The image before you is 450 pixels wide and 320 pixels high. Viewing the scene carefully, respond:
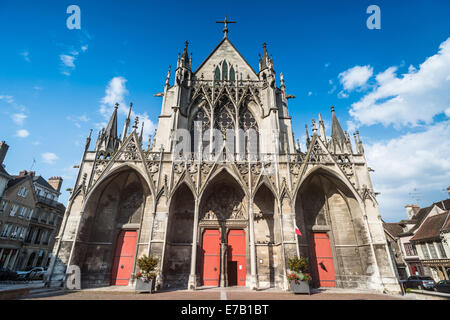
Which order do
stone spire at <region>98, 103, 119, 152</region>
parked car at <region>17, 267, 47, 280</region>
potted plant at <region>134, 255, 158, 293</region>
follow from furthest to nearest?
parked car at <region>17, 267, 47, 280</region>
stone spire at <region>98, 103, 119, 152</region>
potted plant at <region>134, 255, 158, 293</region>

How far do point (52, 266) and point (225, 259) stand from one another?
929cm

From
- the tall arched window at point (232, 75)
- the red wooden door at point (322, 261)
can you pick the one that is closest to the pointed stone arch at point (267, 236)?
the red wooden door at point (322, 261)

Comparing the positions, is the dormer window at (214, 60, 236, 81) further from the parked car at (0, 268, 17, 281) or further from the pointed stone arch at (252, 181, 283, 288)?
the parked car at (0, 268, 17, 281)

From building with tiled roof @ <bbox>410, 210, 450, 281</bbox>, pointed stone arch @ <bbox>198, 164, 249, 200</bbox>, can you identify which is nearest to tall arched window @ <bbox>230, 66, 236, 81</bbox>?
pointed stone arch @ <bbox>198, 164, 249, 200</bbox>

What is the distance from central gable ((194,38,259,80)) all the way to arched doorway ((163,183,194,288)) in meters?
10.8

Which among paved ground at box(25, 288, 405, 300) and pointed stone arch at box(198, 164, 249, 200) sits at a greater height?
pointed stone arch at box(198, 164, 249, 200)

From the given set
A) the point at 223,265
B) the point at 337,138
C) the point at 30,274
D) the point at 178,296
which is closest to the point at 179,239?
the point at 223,265

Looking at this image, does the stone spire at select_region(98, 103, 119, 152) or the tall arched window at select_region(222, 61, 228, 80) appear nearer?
the stone spire at select_region(98, 103, 119, 152)

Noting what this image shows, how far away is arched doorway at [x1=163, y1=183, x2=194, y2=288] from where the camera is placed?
1306cm

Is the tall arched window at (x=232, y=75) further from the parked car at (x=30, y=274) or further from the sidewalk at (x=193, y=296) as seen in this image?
the parked car at (x=30, y=274)

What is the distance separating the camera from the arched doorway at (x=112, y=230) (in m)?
13.2

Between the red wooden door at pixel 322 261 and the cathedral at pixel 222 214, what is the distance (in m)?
0.06

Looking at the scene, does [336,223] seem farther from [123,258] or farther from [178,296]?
[123,258]

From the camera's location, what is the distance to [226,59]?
810 inches
